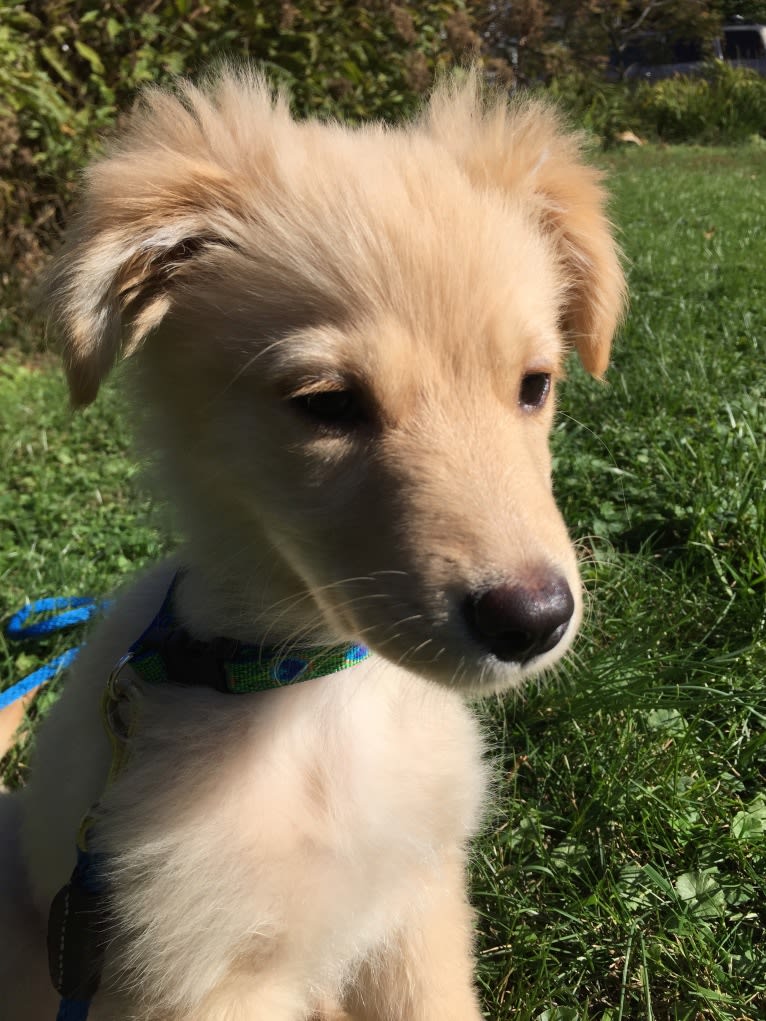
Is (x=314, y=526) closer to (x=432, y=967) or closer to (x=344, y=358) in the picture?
(x=344, y=358)

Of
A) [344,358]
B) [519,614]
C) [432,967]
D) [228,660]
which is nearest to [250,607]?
[228,660]

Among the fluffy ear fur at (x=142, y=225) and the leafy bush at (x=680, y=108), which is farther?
the leafy bush at (x=680, y=108)

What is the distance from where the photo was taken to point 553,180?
195 cm

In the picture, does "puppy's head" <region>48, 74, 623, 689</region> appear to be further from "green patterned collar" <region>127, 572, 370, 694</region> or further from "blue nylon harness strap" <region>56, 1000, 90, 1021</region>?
"blue nylon harness strap" <region>56, 1000, 90, 1021</region>

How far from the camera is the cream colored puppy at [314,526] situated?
140cm

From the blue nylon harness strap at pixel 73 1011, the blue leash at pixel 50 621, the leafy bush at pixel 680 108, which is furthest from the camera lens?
the leafy bush at pixel 680 108

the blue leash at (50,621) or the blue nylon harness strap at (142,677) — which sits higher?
the blue nylon harness strap at (142,677)

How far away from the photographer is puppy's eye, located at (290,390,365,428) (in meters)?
1.50

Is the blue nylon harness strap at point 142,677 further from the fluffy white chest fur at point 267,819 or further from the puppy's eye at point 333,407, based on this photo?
the puppy's eye at point 333,407

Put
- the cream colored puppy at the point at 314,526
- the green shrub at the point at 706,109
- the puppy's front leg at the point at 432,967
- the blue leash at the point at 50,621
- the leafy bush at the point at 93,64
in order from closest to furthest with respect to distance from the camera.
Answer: the cream colored puppy at the point at 314,526, the puppy's front leg at the point at 432,967, the blue leash at the point at 50,621, the leafy bush at the point at 93,64, the green shrub at the point at 706,109

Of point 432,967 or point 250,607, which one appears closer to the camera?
point 250,607

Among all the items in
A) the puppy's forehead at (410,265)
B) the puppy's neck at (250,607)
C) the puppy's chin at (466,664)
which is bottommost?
the puppy's neck at (250,607)

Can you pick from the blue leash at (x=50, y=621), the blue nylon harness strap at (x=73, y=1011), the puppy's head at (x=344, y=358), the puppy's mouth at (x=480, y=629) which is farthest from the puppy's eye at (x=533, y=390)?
the blue leash at (x=50, y=621)

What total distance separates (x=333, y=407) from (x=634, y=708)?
1.32 meters
